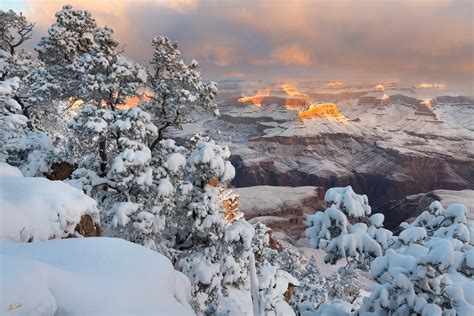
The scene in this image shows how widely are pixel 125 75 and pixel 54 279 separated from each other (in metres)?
10.9

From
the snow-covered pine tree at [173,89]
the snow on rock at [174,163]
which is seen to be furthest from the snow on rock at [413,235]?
the snow-covered pine tree at [173,89]

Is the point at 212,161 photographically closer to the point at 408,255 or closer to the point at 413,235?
the point at 413,235

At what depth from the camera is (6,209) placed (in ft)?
24.7

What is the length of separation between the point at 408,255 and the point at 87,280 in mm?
5446

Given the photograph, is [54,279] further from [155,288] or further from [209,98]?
[209,98]

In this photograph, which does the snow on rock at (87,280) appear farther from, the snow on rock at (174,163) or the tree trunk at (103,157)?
the tree trunk at (103,157)

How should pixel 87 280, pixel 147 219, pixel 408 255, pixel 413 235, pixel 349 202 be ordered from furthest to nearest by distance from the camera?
pixel 147 219 → pixel 349 202 → pixel 413 235 → pixel 408 255 → pixel 87 280

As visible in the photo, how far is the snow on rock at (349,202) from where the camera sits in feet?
25.8

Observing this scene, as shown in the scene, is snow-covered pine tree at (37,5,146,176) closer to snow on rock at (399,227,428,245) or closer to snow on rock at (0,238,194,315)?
snow on rock at (0,238,194,315)

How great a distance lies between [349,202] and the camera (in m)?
7.95

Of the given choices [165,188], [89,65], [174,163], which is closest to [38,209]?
[165,188]

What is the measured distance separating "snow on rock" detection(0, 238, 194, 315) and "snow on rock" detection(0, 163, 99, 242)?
0.86m

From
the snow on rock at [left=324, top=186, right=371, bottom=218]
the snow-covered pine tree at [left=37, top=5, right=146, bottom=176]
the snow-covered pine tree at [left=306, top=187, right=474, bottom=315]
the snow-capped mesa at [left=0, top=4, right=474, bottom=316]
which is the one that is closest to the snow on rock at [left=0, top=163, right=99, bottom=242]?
the snow-capped mesa at [left=0, top=4, right=474, bottom=316]

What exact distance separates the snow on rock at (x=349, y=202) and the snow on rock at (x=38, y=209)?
6.07m
